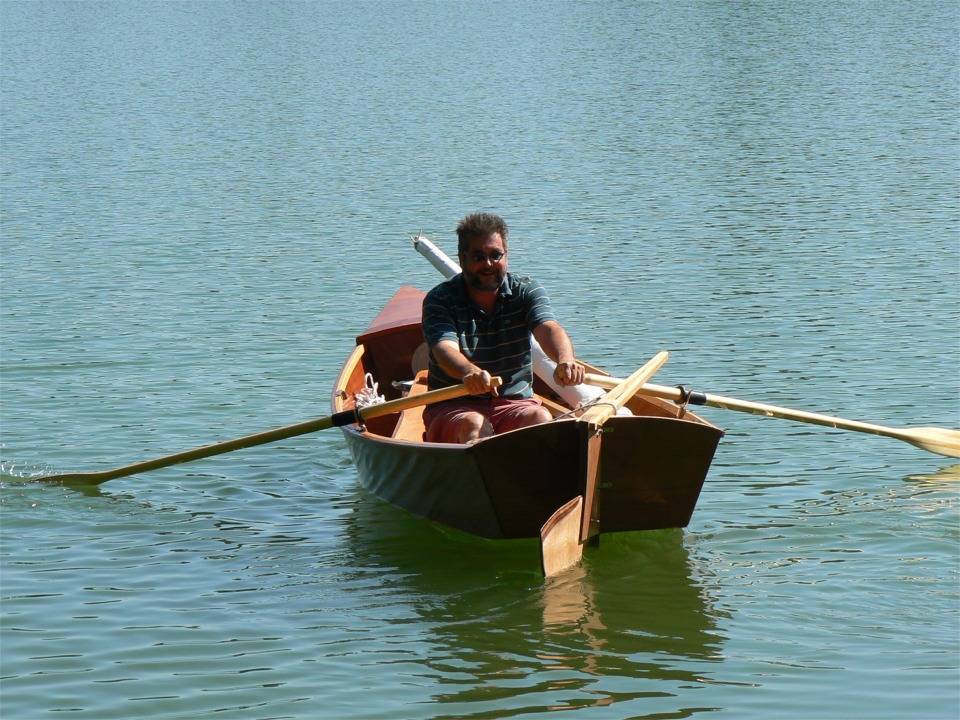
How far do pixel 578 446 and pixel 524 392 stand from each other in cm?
99

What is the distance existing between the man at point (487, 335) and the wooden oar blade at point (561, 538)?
675mm

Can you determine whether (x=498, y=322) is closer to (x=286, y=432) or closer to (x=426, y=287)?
(x=286, y=432)

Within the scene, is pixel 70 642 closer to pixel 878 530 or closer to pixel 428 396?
pixel 428 396

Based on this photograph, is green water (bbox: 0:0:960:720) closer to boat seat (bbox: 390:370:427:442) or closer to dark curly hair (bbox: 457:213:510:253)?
boat seat (bbox: 390:370:427:442)

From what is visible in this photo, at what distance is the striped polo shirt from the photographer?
7219mm

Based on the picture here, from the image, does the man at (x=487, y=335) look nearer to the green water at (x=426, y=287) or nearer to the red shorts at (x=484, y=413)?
the red shorts at (x=484, y=413)

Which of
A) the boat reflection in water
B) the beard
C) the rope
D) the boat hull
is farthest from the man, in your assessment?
the rope

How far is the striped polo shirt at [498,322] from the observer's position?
722 centimetres

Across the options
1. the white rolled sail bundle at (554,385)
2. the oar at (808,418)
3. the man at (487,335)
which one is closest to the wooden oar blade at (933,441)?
the oar at (808,418)

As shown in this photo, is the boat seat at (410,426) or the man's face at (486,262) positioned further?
the boat seat at (410,426)

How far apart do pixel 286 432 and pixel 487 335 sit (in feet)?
3.89

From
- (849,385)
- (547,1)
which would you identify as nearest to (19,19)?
(547,1)

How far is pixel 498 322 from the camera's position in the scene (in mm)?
7277

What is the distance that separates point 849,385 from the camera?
10.0 meters
